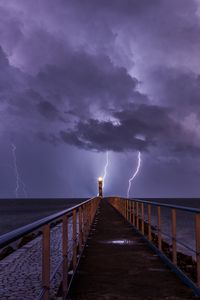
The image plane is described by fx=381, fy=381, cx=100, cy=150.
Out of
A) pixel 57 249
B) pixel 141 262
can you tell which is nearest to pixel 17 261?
pixel 57 249

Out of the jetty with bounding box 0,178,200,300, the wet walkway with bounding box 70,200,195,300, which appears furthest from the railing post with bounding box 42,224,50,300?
the wet walkway with bounding box 70,200,195,300

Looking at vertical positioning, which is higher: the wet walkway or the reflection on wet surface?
the reflection on wet surface

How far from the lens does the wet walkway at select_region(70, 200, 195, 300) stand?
4.77 metres

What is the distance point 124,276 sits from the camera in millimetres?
5793

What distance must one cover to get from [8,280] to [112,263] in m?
1.91

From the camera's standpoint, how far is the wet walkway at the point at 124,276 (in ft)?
15.6

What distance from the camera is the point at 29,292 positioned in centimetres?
508

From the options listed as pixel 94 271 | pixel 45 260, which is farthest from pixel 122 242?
pixel 45 260

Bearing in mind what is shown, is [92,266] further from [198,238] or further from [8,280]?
[198,238]

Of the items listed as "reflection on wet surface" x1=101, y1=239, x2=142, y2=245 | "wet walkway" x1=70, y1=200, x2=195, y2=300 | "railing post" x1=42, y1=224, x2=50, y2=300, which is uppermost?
"railing post" x1=42, y1=224, x2=50, y2=300

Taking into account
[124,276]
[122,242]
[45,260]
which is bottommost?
[124,276]

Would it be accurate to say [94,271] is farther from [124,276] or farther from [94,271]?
[124,276]

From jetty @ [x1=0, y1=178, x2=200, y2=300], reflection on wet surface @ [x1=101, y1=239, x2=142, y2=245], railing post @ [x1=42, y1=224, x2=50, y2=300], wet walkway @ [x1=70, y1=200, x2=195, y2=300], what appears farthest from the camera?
reflection on wet surface @ [x1=101, y1=239, x2=142, y2=245]

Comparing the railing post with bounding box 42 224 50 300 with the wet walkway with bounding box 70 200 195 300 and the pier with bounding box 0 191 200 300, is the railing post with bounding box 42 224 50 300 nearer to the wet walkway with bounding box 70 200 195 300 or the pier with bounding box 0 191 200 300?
the pier with bounding box 0 191 200 300
